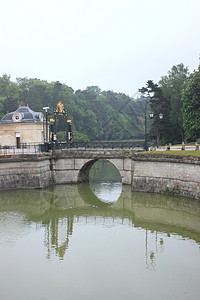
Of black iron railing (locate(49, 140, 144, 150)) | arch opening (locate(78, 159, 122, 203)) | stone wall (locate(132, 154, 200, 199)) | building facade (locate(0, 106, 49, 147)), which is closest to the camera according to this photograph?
stone wall (locate(132, 154, 200, 199))

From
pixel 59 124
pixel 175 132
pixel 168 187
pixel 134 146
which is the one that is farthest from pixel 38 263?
pixel 59 124

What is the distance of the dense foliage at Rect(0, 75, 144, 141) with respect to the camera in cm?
7031

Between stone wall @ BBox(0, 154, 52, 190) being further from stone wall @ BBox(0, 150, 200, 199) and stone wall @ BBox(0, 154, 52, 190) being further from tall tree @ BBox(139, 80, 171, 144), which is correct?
tall tree @ BBox(139, 80, 171, 144)

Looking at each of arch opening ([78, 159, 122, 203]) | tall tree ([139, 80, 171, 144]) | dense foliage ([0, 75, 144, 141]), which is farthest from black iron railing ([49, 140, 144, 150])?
dense foliage ([0, 75, 144, 141])

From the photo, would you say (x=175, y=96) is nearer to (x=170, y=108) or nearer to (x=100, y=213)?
(x=170, y=108)

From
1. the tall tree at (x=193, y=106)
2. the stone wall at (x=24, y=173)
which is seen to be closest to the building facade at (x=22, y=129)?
the stone wall at (x=24, y=173)

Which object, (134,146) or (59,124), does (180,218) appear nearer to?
(134,146)

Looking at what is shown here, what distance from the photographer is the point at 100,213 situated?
23.4 metres

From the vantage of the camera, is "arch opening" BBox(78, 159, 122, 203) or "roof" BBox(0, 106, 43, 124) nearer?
"arch opening" BBox(78, 159, 122, 203)

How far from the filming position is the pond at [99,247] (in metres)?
12.4

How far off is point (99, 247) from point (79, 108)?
68421 millimetres

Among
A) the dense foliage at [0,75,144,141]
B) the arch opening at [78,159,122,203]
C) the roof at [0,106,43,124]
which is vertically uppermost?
the dense foliage at [0,75,144,141]

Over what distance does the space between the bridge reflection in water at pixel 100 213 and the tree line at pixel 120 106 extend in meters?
10.6

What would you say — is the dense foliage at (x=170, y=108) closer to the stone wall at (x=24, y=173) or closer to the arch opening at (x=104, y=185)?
the arch opening at (x=104, y=185)
